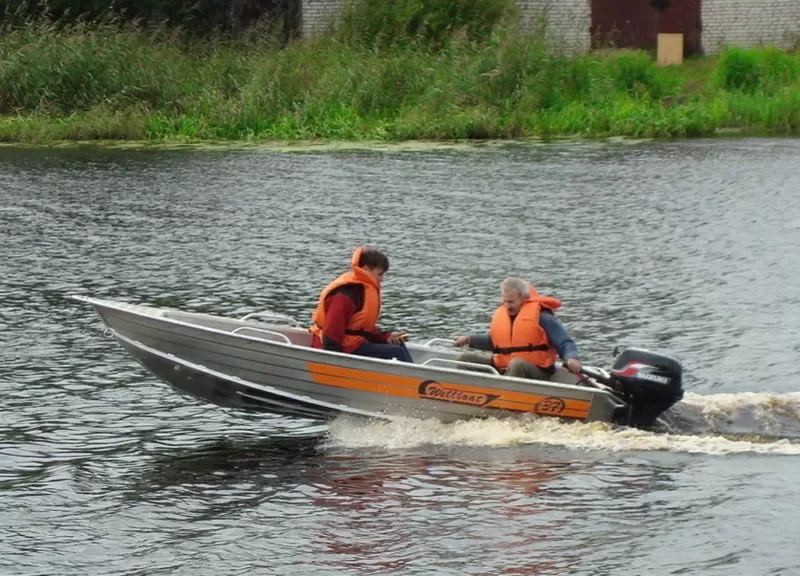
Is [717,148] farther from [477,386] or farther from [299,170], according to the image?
[477,386]

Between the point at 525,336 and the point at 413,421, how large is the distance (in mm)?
1096

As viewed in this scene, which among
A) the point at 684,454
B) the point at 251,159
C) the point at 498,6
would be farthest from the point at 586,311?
the point at 498,6

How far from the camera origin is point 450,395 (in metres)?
11.6

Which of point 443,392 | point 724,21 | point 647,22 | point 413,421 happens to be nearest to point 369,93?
point 647,22

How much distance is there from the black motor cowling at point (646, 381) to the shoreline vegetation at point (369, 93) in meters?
20.2

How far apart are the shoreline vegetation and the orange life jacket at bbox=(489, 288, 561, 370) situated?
19976 millimetres

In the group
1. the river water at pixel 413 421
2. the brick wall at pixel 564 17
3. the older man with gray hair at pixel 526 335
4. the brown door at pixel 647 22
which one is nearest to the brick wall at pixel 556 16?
the brick wall at pixel 564 17

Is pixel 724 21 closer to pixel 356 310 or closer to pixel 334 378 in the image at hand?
pixel 356 310

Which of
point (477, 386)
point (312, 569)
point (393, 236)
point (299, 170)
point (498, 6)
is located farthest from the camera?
point (498, 6)

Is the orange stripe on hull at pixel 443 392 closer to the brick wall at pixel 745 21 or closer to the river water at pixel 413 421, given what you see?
the river water at pixel 413 421

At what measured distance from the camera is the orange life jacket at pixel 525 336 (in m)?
11.8

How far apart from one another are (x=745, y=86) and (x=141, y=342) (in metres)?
25.4

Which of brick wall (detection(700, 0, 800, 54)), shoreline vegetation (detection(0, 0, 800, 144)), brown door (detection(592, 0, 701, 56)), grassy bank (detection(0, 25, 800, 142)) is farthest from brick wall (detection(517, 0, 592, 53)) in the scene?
grassy bank (detection(0, 25, 800, 142))

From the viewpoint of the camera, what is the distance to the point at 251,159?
29969 mm
